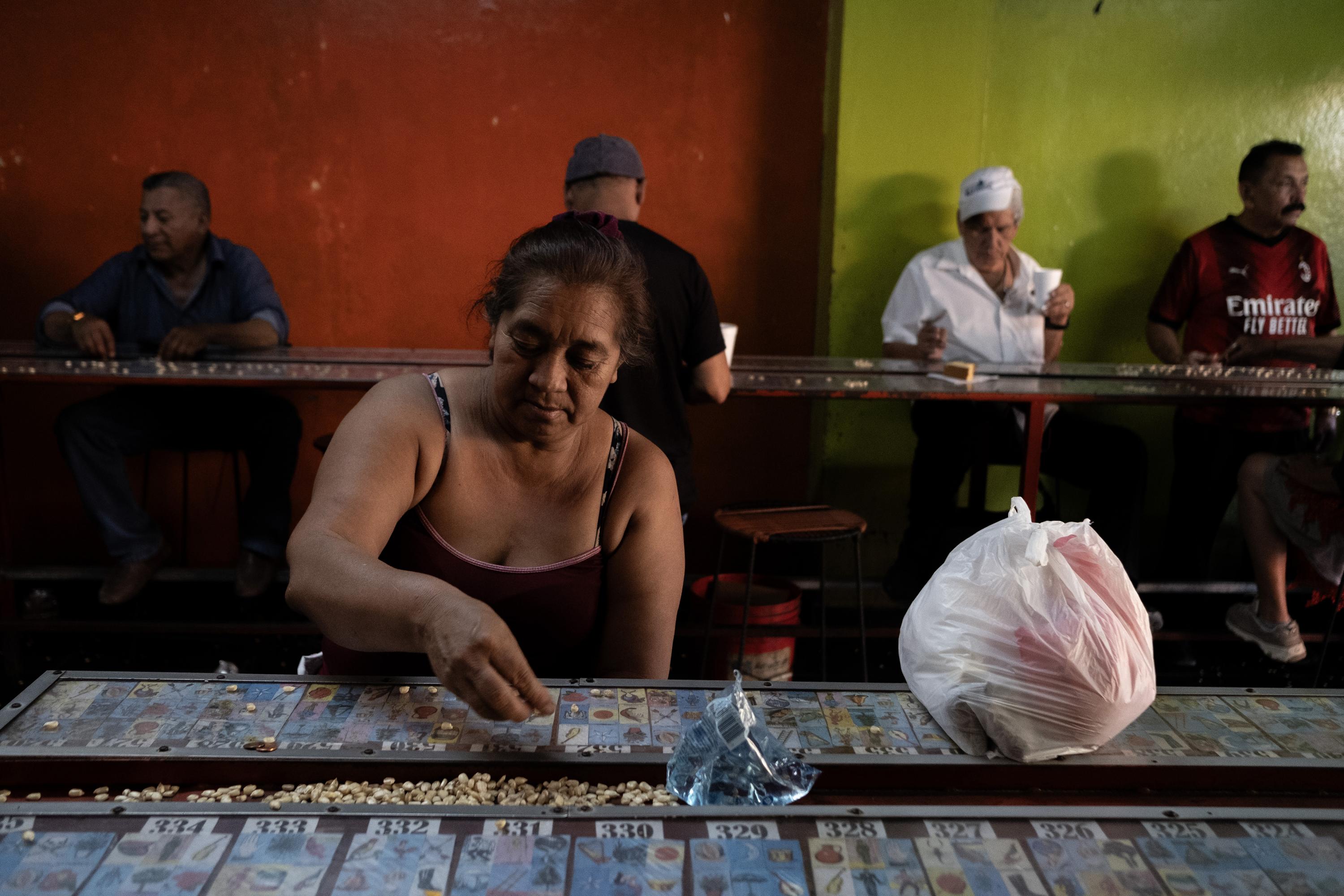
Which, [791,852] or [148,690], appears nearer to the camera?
[791,852]

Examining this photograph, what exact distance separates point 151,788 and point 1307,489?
3663 mm

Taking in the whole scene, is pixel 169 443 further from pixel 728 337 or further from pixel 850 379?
pixel 850 379

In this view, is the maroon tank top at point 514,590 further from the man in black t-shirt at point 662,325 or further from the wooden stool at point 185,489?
the wooden stool at point 185,489

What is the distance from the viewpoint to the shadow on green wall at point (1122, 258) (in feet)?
15.2

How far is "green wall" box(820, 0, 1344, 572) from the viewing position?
4.35 metres

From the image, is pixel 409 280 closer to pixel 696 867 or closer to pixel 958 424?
pixel 958 424

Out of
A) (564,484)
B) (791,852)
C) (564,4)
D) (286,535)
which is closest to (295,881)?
(791,852)

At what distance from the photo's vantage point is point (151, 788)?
1.13 m

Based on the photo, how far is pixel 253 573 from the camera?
3873 millimetres

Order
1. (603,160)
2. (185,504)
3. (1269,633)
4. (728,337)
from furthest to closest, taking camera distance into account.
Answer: (185,504) → (1269,633) → (728,337) → (603,160)

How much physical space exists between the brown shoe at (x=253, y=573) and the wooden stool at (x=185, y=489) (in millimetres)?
159

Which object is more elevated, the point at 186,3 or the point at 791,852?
the point at 186,3

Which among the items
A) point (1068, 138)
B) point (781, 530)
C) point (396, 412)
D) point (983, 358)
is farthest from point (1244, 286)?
point (396, 412)

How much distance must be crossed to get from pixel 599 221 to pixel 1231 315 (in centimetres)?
381
